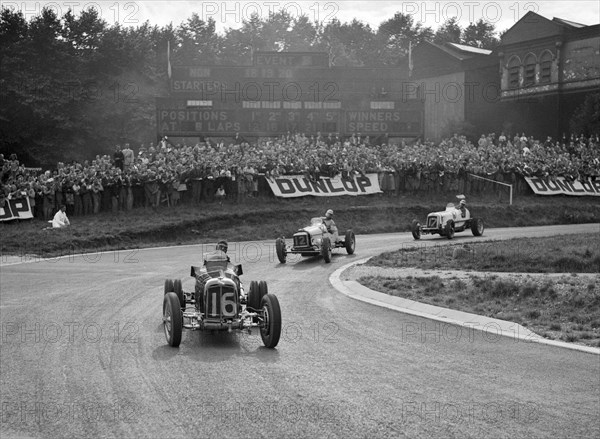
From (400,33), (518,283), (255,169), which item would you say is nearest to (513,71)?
(255,169)

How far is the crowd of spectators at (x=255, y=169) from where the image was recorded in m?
28.9

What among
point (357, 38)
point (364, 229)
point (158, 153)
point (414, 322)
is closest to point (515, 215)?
point (364, 229)

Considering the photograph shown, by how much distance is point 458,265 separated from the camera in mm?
20578


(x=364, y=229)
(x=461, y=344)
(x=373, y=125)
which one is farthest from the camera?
(x=373, y=125)

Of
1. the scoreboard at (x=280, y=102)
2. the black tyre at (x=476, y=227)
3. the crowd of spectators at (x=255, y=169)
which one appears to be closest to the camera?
the black tyre at (x=476, y=227)

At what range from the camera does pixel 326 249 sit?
21891 millimetres

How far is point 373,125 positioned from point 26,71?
19.7 meters

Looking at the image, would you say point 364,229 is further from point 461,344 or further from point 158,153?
point 461,344

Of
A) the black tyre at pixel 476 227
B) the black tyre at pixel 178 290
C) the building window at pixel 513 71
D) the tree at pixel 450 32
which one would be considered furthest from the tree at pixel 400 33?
the black tyre at pixel 178 290

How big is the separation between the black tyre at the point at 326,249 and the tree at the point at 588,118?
25.5 metres

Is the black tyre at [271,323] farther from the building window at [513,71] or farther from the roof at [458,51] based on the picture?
the roof at [458,51]

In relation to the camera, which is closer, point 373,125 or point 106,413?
point 106,413

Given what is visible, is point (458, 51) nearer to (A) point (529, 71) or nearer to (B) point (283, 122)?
(A) point (529, 71)

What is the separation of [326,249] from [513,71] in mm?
32660
